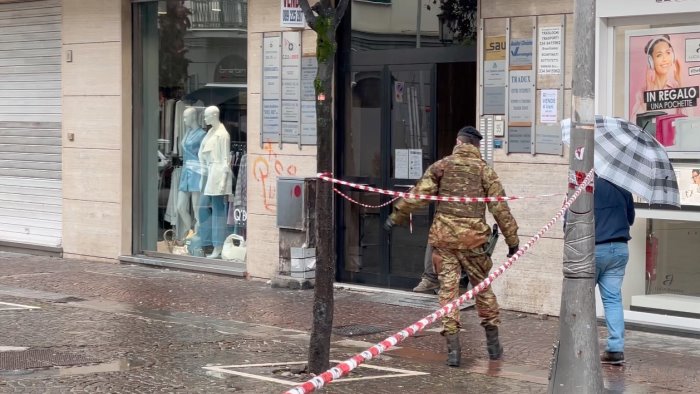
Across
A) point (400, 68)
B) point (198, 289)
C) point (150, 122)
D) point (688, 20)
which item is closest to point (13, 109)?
point (150, 122)

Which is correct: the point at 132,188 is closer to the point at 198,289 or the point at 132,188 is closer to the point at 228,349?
the point at 198,289

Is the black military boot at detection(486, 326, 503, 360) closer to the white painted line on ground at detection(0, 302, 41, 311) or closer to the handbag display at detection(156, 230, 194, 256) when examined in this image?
the white painted line on ground at detection(0, 302, 41, 311)

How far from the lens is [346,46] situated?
1370 centimetres

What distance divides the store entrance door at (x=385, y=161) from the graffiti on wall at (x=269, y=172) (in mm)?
793

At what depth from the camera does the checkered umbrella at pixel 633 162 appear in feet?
29.1

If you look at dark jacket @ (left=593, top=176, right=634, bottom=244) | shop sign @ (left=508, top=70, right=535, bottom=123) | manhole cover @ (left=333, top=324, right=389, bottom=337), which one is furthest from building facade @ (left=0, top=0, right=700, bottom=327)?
dark jacket @ (left=593, top=176, right=634, bottom=244)

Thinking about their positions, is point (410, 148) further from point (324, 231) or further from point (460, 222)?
point (324, 231)

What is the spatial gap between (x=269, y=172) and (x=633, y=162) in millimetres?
6248

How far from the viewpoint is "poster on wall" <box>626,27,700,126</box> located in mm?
10727

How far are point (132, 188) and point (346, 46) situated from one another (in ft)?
14.2

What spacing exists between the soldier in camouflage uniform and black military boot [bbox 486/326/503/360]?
0.34 ft

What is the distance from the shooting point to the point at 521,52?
1172 cm

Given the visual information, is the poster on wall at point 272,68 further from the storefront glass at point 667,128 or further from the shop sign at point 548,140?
the storefront glass at point 667,128

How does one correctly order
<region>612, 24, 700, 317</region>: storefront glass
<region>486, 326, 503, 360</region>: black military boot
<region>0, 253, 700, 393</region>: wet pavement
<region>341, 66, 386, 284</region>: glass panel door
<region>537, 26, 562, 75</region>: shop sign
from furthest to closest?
<region>341, 66, 386, 284</region>: glass panel door, <region>537, 26, 562, 75</region>: shop sign, <region>612, 24, 700, 317</region>: storefront glass, <region>486, 326, 503, 360</region>: black military boot, <region>0, 253, 700, 393</region>: wet pavement
